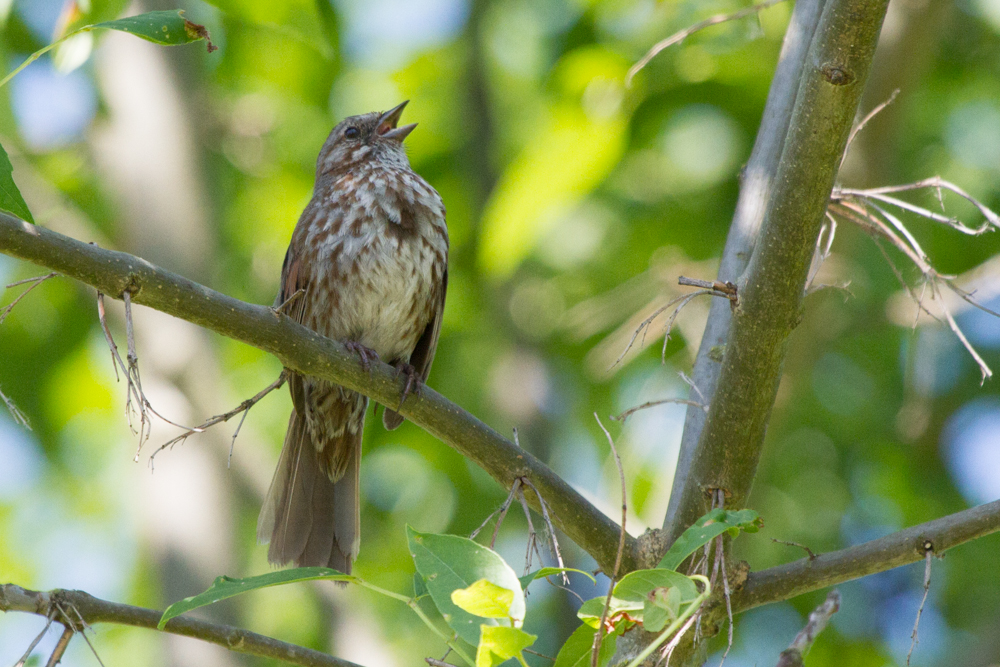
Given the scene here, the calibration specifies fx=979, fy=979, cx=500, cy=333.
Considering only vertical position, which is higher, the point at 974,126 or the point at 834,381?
the point at 974,126

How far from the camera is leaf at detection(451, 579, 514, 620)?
4.74ft

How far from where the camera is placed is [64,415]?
5.50 meters

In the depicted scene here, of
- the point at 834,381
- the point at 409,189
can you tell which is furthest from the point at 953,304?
the point at 409,189

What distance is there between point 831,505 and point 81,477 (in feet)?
15.5

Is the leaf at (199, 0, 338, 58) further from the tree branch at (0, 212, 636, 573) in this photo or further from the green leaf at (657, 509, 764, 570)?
the green leaf at (657, 509, 764, 570)

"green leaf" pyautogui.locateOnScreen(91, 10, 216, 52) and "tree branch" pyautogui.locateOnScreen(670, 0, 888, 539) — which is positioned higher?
"green leaf" pyautogui.locateOnScreen(91, 10, 216, 52)

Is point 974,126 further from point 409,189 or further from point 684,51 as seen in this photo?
point 409,189

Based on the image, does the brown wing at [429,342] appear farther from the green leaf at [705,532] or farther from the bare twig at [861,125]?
the green leaf at [705,532]

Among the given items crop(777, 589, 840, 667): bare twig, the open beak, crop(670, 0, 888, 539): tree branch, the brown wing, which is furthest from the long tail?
crop(777, 589, 840, 667): bare twig

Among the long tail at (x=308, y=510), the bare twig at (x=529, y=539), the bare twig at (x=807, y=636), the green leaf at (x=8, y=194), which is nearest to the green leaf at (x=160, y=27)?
the green leaf at (x=8, y=194)

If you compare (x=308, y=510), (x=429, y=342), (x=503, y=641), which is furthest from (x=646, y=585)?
(x=429, y=342)

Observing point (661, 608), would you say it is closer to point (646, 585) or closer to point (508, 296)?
point (646, 585)

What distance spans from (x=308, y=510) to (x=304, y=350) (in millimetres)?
1659

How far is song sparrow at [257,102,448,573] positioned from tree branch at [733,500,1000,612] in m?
1.74
